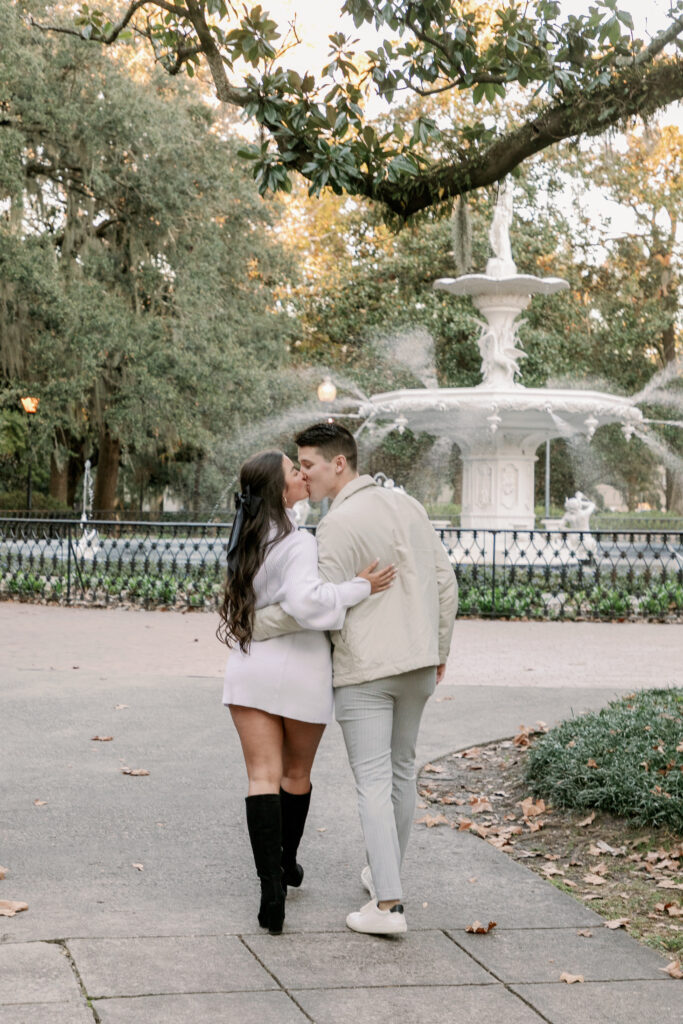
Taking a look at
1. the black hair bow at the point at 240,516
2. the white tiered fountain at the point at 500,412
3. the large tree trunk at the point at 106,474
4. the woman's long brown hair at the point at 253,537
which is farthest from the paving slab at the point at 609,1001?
the large tree trunk at the point at 106,474

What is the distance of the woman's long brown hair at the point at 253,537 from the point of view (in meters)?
4.18

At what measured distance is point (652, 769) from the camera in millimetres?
5695

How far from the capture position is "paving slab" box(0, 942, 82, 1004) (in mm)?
3357

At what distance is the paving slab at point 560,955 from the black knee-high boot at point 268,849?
0.61 meters

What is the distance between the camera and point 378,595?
4129mm

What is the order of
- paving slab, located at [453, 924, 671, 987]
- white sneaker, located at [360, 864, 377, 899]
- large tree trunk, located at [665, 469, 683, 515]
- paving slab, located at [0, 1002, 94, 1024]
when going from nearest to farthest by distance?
paving slab, located at [0, 1002, 94, 1024] → paving slab, located at [453, 924, 671, 987] → white sneaker, located at [360, 864, 377, 899] → large tree trunk, located at [665, 469, 683, 515]

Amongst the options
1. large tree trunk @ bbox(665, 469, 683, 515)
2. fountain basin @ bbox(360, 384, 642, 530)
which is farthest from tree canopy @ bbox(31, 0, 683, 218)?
large tree trunk @ bbox(665, 469, 683, 515)

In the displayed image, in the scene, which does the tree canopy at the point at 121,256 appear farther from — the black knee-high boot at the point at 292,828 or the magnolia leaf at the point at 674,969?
the magnolia leaf at the point at 674,969

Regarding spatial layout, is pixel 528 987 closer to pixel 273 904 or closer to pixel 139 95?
pixel 273 904

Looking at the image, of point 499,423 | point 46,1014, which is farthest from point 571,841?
point 499,423

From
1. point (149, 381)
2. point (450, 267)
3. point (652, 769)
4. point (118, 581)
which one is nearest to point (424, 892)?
point (652, 769)

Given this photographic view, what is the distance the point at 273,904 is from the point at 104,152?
26740mm

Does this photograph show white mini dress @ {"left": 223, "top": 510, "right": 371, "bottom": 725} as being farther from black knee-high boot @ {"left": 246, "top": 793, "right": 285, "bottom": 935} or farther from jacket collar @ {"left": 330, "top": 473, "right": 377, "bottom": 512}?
black knee-high boot @ {"left": 246, "top": 793, "right": 285, "bottom": 935}

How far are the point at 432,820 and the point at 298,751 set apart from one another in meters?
1.55
